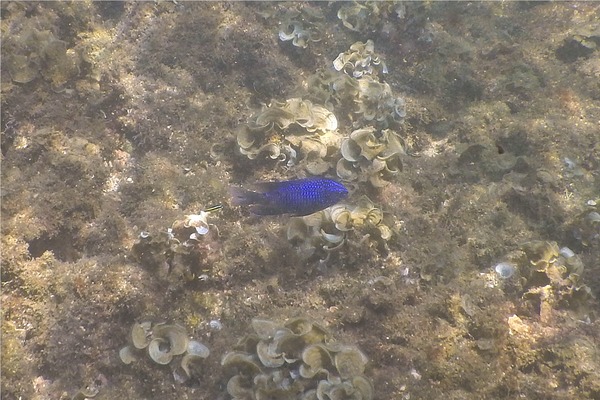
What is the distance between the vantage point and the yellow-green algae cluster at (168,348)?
296 centimetres

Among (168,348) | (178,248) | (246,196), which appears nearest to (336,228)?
(246,196)

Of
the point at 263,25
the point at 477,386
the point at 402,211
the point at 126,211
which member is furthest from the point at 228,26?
the point at 477,386

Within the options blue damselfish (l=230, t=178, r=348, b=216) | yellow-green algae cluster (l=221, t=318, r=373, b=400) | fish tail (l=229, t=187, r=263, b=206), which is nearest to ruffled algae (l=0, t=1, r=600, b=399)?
yellow-green algae cluster (l=221, t=318, r=373, b=400)

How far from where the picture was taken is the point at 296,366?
2.68 metres

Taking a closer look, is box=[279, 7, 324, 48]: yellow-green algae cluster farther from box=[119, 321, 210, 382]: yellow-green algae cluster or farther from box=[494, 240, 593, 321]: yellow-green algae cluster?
box=[119, 321, 210, 382]: yellow-green algae cluster

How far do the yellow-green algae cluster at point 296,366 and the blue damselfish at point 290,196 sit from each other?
2.73 ft

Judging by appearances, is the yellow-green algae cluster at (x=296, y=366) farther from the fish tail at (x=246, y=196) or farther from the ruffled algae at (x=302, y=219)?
the fish tail at (x=246, y=196)

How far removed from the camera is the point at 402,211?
371 cm

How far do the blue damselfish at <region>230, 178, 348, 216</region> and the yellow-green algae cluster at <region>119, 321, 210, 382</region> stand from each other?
A: 3.97 feet


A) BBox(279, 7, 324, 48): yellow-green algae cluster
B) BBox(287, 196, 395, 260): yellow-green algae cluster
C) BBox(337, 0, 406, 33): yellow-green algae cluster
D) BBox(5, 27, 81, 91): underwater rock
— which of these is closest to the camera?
BBox(287, 196, 395, 260): yellow-green algae cluster

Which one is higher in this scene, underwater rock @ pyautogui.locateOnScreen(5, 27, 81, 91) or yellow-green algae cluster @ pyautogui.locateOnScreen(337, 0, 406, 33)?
yellow-green algae cluster @ pyautogui.locateOnScreen(337, 0, 406, 33)

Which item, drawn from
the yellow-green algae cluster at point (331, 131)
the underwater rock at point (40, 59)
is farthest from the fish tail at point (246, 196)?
the underwater rock at point (40, 59)

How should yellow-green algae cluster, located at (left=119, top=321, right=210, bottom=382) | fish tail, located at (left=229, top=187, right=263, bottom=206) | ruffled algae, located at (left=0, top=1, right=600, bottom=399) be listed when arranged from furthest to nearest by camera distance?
1. yellow-green algae cluster, located at (left=119, top=321, right=210, bottom=382)
2. ruffled algae, located at (left=0, top=1, right=600, bottom=399)
3. fish tail, located at (left=229, top=187, right=263, bottom=206)

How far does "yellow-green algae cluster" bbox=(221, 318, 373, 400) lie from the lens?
256 centimetres
